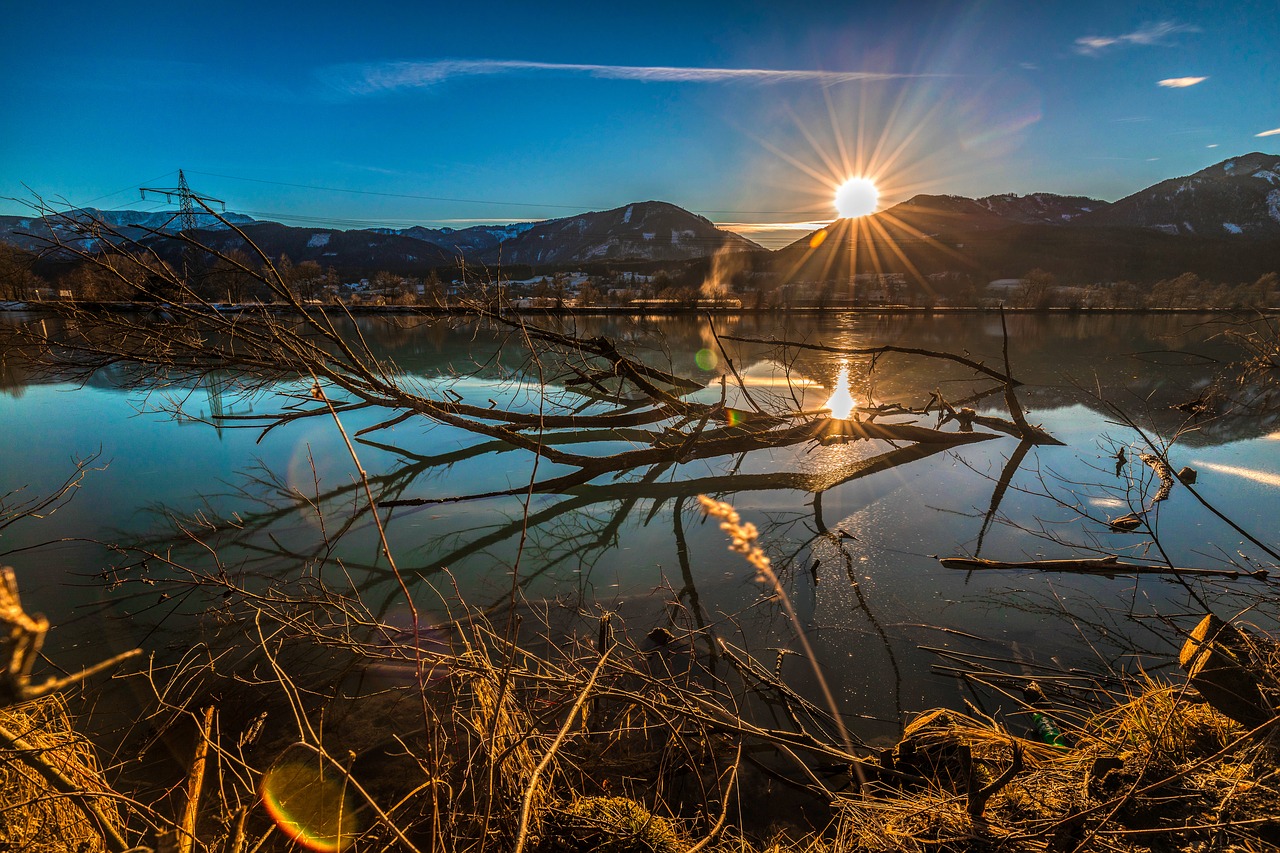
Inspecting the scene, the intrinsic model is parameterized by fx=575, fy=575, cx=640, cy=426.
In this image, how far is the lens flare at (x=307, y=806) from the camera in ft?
6.64

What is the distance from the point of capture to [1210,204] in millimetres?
150375

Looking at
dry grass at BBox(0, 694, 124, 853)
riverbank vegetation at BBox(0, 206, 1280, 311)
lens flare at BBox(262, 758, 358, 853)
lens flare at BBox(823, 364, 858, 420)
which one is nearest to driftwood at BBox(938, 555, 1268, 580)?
riverbank vegetation at BBox(0, 206, 1280, 311)

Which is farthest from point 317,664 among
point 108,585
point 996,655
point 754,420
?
point 754,420

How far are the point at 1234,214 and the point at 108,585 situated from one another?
8646 inches

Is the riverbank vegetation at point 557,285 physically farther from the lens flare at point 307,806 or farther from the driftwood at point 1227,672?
the driftwood at point 1227,672

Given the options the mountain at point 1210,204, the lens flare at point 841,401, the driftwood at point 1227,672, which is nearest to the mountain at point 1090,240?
the mountain at point 1210,204

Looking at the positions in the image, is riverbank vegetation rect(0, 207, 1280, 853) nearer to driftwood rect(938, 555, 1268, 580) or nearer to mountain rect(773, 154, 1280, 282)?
driftwood rect(938, 555, 1268, 580)

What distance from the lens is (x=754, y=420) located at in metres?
8.15

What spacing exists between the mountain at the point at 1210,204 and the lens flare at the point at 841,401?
594 feet

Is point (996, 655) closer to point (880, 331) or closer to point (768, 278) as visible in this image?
point (880, 331)

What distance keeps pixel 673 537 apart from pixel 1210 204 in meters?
216

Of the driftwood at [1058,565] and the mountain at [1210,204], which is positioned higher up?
the mountain at [1210,204]

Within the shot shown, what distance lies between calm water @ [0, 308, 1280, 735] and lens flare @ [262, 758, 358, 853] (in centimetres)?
94

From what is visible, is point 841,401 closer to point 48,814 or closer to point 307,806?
point 307,806
